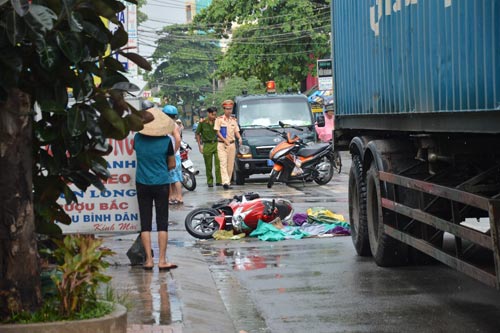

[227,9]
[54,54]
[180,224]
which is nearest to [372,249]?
[180,224]

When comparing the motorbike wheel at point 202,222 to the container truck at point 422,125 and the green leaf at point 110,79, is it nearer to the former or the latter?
the container truck at point 422,125

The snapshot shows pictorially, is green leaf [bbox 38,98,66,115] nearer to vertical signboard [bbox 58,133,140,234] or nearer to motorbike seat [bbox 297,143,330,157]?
vertical signboard [bbox 58,133,140,234]

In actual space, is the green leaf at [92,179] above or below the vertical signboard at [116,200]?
above

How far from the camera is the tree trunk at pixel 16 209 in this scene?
240 inches

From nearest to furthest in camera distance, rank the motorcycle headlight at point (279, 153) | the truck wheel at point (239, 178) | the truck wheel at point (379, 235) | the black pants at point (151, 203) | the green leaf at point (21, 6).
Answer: the green leaf at point (21, 6) < the black pants at point (151, 203) < the truck wheel at point (379, 235) < the motorcycle headlight at point (279, 153) < the truck wheel at point (239, 178)

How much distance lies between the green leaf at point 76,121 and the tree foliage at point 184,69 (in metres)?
103

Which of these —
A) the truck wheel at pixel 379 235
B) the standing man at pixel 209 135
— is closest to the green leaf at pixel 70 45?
the truck wheel at pixel 379 235

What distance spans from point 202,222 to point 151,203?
3807 mm

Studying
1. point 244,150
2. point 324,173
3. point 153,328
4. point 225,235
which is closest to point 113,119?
point 153,328

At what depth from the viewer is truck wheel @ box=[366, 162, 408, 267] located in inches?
427

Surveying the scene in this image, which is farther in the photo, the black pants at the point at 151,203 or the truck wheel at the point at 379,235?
the truck wheel at the point at 379,235

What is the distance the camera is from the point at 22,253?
6184mm

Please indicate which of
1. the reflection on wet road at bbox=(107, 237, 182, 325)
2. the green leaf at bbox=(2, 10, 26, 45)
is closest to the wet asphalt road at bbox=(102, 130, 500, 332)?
the reflection on wet road at bbox=(107, 237, 182, 325)

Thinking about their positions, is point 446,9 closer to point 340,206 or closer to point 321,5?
point 340,206
